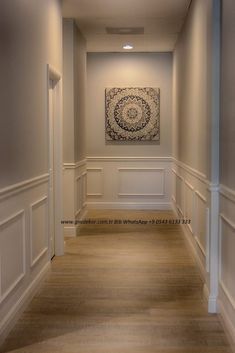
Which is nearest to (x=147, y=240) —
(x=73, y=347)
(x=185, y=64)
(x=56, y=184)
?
(x=56, y=184)

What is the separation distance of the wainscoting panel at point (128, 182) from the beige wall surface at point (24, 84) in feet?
12.6

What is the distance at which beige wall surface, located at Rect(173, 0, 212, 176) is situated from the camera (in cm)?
359

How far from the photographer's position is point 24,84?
3.34 m

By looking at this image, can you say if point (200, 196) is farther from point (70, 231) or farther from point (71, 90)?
point (71, 90)

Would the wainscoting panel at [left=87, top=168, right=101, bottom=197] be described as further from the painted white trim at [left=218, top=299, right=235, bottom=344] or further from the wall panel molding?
the painted white trim at [left=218, top=299, right=235, bottom=344]

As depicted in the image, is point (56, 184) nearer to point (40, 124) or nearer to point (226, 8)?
point (40, 124)

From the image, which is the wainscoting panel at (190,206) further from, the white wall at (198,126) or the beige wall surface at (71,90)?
the beige wall surface at (71,90)

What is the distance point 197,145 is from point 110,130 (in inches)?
151

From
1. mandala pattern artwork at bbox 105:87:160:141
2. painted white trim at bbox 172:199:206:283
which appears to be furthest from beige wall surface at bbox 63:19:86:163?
mandala pattern artwork at bbox 105:87:160:141

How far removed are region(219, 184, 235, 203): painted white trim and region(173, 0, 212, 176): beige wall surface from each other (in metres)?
0.43

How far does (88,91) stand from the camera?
26.6 ft

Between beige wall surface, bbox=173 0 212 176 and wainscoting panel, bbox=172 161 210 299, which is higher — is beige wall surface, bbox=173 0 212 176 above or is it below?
above

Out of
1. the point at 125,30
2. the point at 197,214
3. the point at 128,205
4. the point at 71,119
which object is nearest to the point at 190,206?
the point at 197,214

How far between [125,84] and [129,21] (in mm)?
2167
